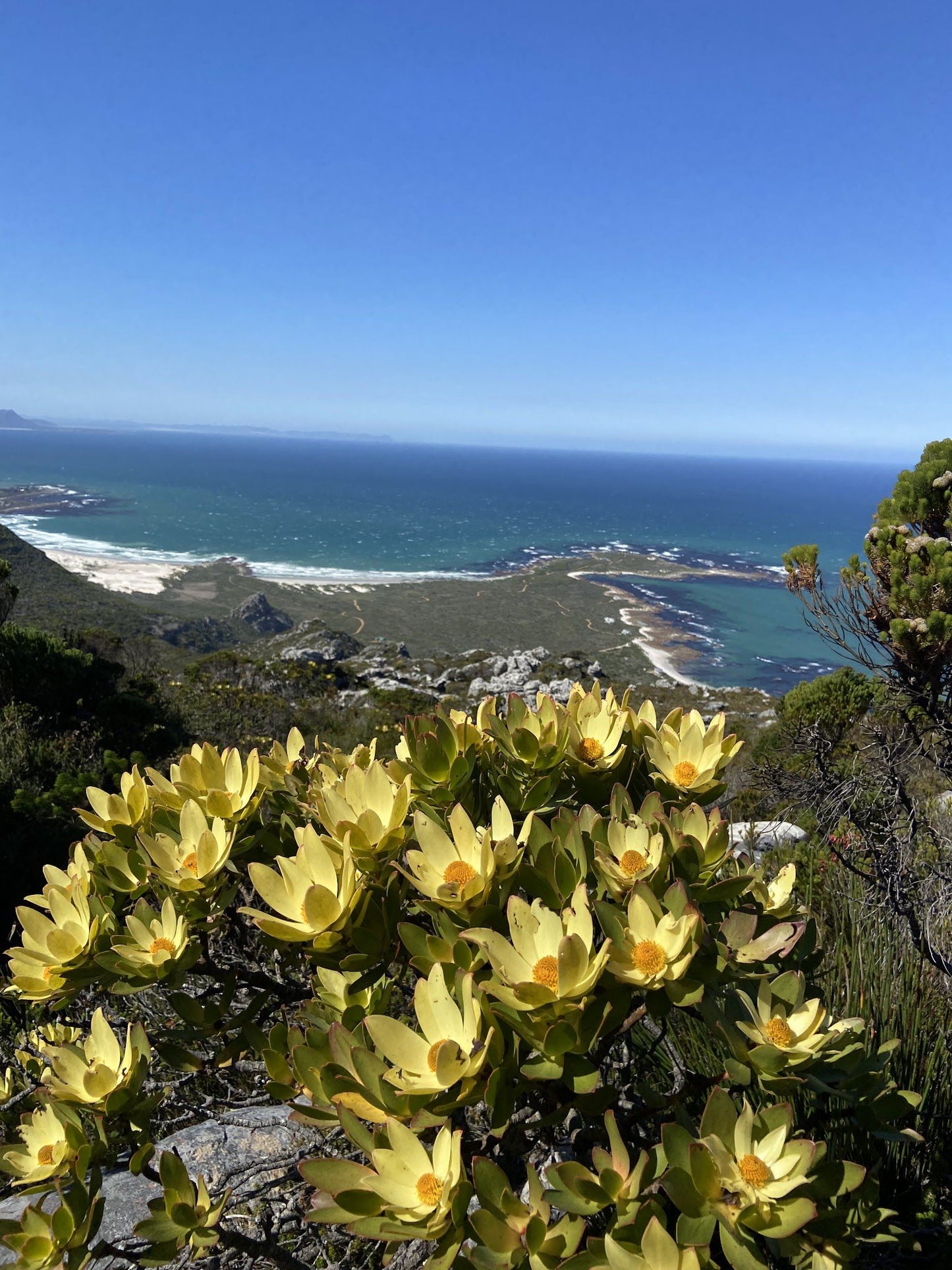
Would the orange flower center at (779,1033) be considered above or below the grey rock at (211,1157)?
above

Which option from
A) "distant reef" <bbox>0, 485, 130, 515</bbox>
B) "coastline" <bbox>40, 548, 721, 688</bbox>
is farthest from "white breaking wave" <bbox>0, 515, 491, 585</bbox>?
"distant reef" <bbox>0, 485, 130, 515</bbox>

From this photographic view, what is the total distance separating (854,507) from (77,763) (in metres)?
132

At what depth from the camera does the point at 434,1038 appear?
37.6 inches

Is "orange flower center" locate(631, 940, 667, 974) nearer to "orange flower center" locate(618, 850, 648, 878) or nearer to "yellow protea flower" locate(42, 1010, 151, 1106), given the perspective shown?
"orange flower center" locate(618, 850, 648, 878)

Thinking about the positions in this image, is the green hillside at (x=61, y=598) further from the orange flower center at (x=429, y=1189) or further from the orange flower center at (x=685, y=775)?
the orange flower center at (x=429, y=1189)

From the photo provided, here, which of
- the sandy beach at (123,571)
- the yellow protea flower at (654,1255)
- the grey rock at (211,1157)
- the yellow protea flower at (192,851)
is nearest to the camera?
the yellow protea flower at (654,1255)

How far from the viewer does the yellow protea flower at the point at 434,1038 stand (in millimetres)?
860

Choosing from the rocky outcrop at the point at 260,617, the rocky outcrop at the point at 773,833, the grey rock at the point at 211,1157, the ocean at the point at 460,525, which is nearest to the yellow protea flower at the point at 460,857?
the grey rock at the point at 211,1157

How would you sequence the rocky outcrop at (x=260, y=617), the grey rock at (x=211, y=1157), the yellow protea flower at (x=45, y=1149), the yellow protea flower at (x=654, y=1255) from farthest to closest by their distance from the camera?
1. the rocky outcrop at (x=260, y=617)
2. the grey rock at (x=211, y=1157)
3. the yellow protea flower at (x=45, y=1149)
4. the yellow protea flower at (x=654, y=1255)

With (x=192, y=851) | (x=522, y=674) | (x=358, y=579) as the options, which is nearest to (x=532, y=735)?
(x=192, y=851)

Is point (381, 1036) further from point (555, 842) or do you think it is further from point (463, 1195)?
point (555, 842)

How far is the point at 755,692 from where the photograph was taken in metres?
23.9

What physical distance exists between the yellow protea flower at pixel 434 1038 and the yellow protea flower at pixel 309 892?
16cm

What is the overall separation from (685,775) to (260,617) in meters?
35.1
